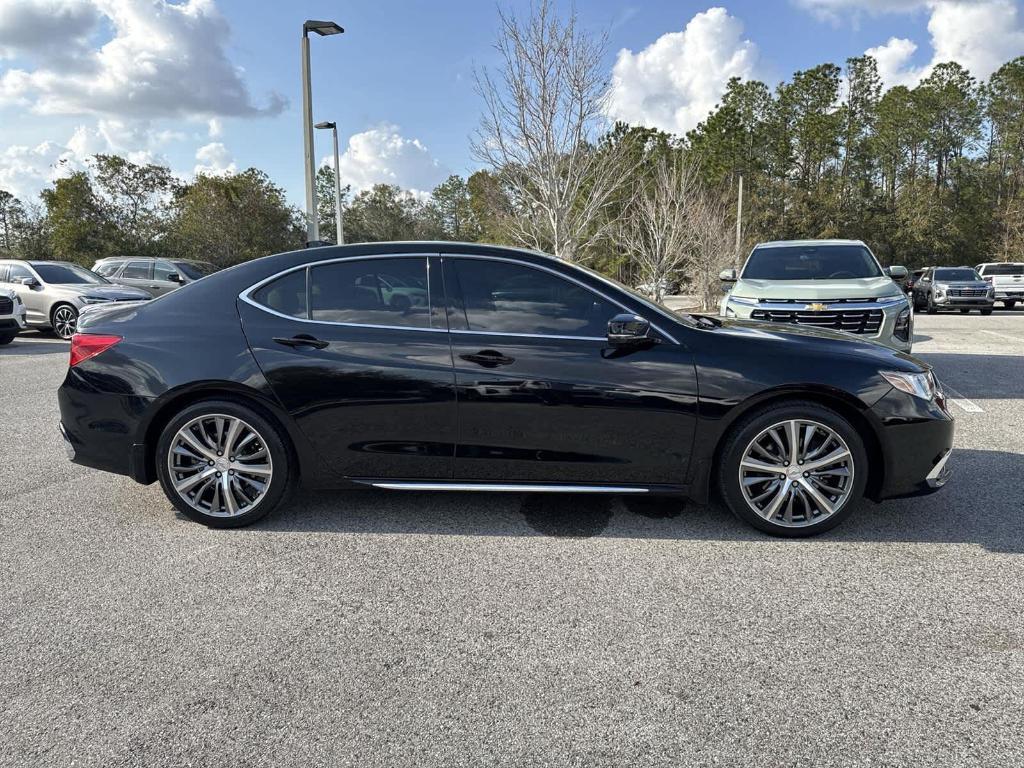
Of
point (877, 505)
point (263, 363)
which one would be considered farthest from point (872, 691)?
point (263, 363)

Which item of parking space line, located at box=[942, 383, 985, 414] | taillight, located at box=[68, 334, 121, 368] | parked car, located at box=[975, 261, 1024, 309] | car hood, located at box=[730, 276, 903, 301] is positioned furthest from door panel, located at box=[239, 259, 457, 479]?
parked car, located at box=[975, 261, 1024, 309]

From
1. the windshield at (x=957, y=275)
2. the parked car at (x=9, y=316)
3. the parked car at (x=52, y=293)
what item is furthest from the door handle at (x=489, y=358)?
the windshield at (x=957, y=275)

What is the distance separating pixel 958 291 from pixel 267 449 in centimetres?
2426

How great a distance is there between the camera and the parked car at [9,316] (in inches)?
474

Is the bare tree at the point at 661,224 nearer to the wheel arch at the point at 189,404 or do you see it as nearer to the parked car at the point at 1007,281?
the parked car at the point at 1007,281

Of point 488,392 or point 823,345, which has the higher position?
point 823,345

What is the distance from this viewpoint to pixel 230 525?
150 inches

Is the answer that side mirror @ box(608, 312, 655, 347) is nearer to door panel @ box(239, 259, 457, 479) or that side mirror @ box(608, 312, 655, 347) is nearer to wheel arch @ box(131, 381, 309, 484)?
door panel @ box(239, 259, 457, 479)

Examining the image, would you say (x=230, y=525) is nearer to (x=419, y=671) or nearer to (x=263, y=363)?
(x=263, y=363)

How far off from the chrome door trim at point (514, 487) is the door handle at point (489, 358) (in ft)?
2.23

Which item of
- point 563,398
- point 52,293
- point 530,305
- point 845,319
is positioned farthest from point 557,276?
point 52,293

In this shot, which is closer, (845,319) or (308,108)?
(845,319)

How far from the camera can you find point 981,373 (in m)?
9.01

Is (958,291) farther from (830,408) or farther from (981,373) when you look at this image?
(830,408)
